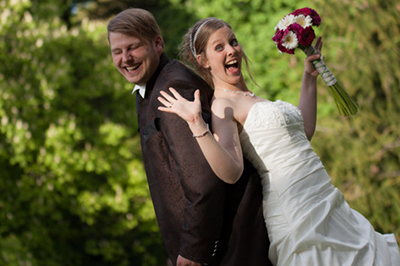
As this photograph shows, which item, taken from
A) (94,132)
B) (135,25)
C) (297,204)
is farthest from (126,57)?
(94,132)

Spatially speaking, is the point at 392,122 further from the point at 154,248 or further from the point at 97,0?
the point at 97,0

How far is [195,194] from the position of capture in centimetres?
208


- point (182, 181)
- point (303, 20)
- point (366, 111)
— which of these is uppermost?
point (303, 20)

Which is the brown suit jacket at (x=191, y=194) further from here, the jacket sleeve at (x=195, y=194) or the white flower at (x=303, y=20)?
the white flower at (x=303, y=20)

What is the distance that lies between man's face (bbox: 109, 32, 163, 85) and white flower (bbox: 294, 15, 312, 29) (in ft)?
2.48

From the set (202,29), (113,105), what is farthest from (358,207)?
(202,29)

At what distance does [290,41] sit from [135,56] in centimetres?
80

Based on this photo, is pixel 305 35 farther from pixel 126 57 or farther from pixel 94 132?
pixel 94 132

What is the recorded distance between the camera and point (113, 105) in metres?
10.2

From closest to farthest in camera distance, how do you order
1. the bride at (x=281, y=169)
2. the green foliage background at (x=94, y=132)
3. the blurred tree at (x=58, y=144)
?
the bride at (x=281, y=169), the green foliage background at (x=94, y=132), the blurred tree at (x=58, y=144)

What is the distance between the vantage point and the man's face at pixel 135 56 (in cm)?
232

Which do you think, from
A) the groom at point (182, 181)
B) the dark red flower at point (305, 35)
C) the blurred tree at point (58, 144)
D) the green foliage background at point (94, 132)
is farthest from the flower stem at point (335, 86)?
the blurred tree at point (58, 144)

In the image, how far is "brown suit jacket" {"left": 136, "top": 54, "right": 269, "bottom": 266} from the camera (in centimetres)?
209

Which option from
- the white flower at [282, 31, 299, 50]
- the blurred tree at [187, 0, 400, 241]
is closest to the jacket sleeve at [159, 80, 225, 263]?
the white flower at [282, 31, 299, 50]
